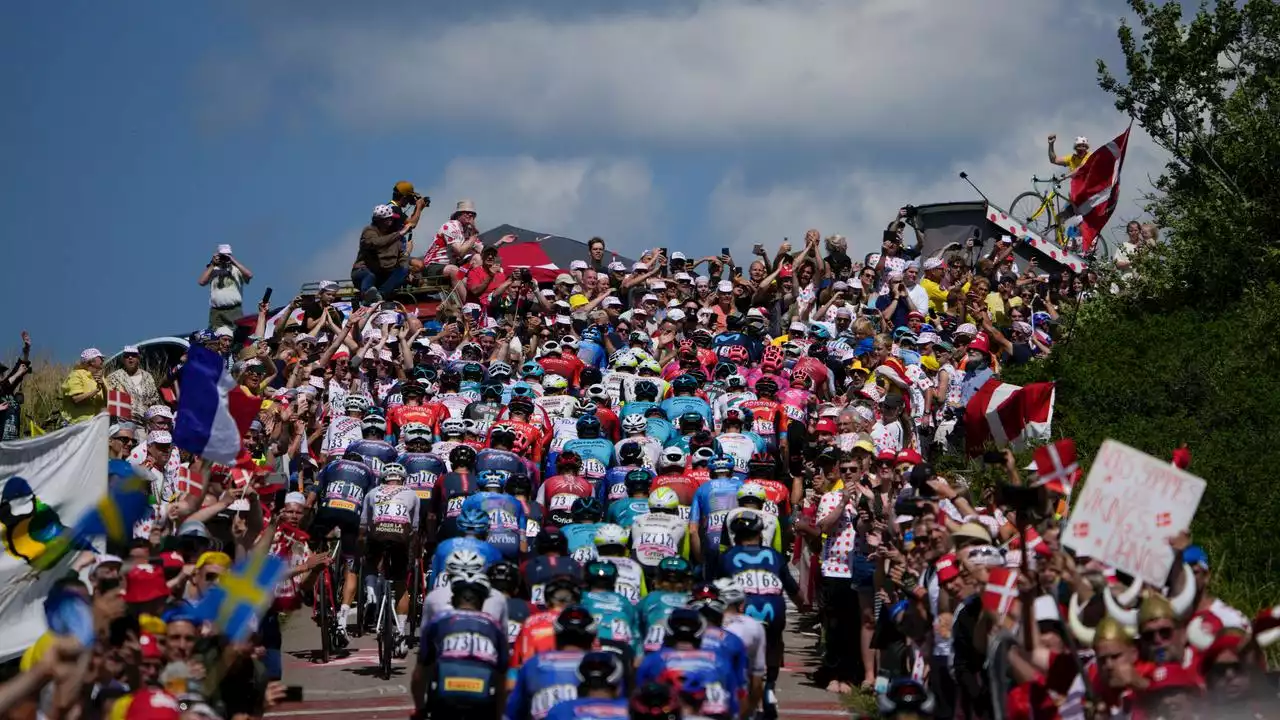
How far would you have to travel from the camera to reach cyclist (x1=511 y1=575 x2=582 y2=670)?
44.4 ft

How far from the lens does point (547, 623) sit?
13.6 m

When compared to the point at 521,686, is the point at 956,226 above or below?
above

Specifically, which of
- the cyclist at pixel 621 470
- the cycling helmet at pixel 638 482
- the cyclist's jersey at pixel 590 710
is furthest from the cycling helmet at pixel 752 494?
the cyclist's jersey at pixel 590 710

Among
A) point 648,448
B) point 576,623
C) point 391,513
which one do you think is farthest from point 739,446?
point 576,623

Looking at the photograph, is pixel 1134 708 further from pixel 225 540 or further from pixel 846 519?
pixel 225 540

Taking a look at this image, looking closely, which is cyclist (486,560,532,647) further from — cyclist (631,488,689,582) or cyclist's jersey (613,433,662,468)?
cyclist's jersey (613,433,662,468)

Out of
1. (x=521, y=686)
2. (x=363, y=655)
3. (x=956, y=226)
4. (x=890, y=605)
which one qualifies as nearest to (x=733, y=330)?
(x=956, y=226)

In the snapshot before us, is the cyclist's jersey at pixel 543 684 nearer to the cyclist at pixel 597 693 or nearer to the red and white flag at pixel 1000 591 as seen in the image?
the cyclist at pixel 597 693

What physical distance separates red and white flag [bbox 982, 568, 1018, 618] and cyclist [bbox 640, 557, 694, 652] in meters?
2.14

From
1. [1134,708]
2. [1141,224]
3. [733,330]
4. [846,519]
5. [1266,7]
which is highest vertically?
[1266,7]

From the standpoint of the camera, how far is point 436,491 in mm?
19734

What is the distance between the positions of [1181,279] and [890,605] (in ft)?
51.1

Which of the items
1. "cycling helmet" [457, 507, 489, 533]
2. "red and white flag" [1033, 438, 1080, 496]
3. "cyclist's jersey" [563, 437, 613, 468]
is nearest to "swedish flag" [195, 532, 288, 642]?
"cycling helmet" [457, 507, 489, 533]

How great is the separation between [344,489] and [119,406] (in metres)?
4.01
